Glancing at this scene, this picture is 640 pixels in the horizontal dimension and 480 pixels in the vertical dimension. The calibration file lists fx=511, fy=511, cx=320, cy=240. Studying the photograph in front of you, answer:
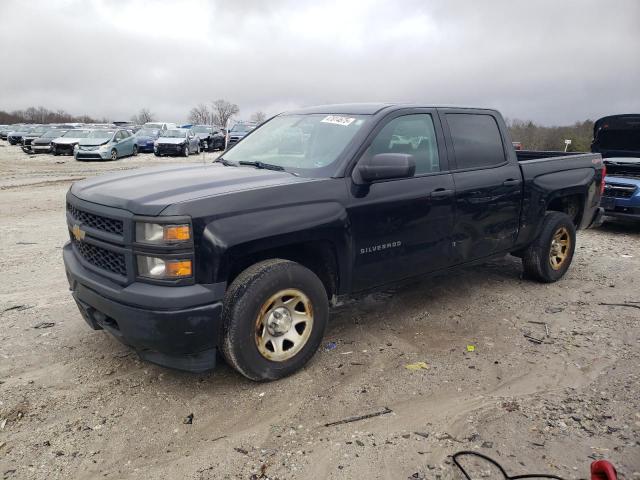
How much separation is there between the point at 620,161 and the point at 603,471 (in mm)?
8983

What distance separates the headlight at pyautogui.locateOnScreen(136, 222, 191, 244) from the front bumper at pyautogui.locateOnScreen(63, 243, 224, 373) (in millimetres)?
276

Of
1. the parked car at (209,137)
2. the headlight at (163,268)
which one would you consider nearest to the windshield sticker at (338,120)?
the headlight at (163,268)

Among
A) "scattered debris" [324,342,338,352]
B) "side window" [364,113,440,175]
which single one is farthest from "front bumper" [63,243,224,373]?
"side window" [364,113,440,175]

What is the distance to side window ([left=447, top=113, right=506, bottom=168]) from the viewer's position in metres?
4.51

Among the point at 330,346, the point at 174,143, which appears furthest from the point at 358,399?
the point at 174,143

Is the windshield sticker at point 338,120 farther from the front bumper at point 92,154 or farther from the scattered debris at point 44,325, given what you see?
the front bumper at point 92,154

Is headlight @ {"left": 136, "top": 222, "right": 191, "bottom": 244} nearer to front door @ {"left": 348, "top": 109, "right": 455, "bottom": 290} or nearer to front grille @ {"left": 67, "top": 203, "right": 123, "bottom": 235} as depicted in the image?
front grille @ {"left": 67, "top": 203, "right": 123, "bottom": 235}

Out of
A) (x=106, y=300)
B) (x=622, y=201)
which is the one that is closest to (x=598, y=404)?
(x=106, y=300)

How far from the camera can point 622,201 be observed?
8.79 metres

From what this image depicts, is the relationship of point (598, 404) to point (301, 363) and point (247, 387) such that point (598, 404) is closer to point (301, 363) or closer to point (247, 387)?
point (301, 363)

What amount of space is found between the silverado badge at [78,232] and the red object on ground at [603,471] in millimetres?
3207

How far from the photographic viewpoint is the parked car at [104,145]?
2345 centimetres

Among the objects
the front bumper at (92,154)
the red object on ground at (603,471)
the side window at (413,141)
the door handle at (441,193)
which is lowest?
the front bumper at (92,154)

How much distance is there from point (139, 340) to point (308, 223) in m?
1.27
